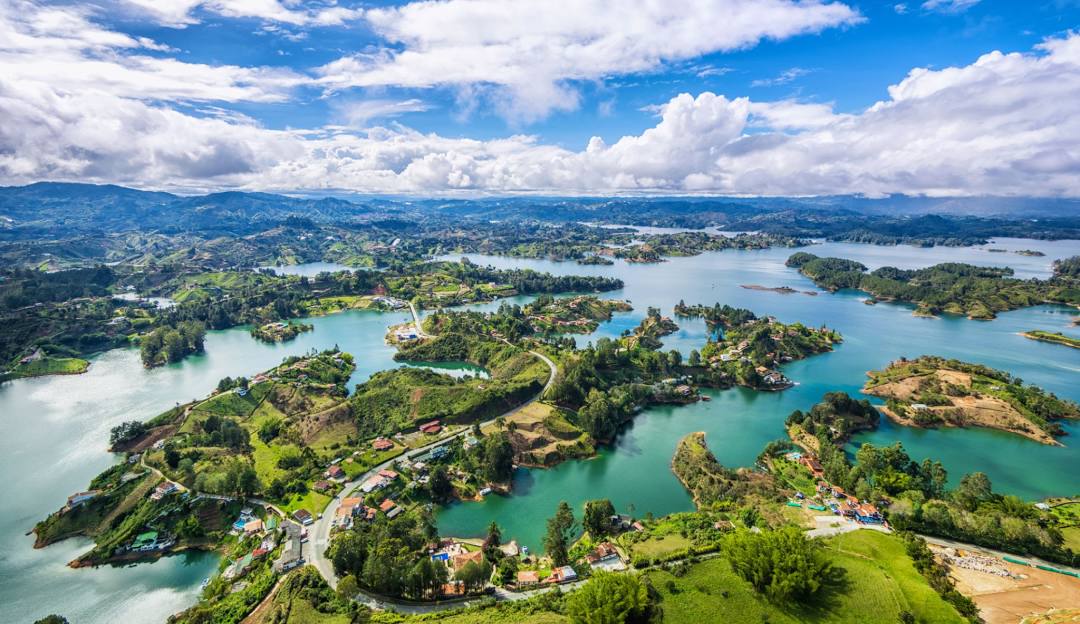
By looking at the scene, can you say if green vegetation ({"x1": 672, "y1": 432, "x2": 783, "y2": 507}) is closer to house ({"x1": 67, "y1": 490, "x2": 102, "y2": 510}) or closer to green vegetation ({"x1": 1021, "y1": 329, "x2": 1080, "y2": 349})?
house ({"x1": 67, "y1": 490, "x2": 102, "y2": 510})

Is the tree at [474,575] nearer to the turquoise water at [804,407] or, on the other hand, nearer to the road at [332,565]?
the road at [332,565]

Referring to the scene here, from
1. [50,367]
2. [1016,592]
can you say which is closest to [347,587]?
[1016,592]

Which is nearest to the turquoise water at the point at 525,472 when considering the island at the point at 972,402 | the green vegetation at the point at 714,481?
the green vegetation at the point at 714,481

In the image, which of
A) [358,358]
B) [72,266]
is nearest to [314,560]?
[358,358]

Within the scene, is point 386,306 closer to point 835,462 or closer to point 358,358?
point 358,358

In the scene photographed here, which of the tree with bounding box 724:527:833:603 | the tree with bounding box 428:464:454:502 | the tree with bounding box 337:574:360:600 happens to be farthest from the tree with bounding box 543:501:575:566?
the tree with bounding box 337:574:360:600
